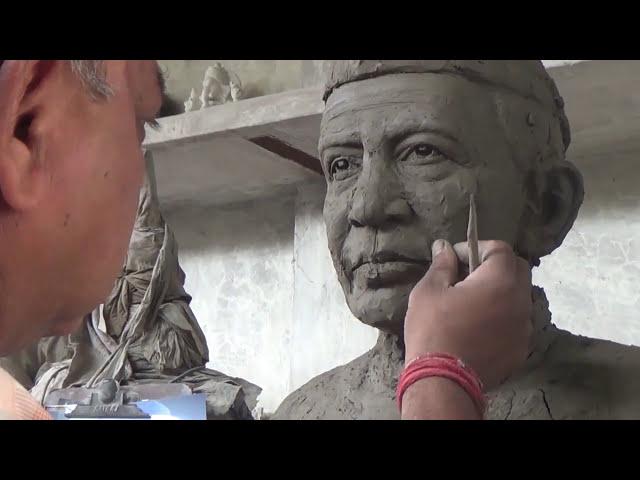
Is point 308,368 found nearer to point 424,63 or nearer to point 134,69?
point 424,63

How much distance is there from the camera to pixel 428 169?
1.44 metres

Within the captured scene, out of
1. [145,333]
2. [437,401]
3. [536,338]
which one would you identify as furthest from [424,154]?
[145,333]

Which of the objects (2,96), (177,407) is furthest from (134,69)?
Answer: (177,407)

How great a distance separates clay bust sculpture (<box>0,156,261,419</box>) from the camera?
11.4 ft

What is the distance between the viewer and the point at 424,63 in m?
1.48

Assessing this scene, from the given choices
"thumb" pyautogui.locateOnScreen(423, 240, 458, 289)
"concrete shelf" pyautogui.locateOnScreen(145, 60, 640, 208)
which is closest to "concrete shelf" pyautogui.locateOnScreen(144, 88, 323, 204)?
"concrete shelf" pyautogui.locateOnScreen(145, 60, 640, 208)

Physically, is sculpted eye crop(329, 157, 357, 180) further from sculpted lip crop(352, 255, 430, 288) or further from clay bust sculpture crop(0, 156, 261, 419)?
clay bust sculpture crop(0, 156, 261, 419)

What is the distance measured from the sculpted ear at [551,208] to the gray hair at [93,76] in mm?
1016

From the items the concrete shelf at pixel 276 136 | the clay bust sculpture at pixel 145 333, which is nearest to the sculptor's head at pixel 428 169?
the concrete shelf at pixel 276 136

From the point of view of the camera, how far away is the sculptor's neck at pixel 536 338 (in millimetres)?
1512

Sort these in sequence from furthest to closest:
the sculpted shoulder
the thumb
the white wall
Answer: the white wall < the sculpted shoulder < the thumb

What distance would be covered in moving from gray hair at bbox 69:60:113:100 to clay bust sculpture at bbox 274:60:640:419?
31.0 inches

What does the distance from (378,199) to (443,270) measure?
303 mm

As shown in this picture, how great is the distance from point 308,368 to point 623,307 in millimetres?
1583
